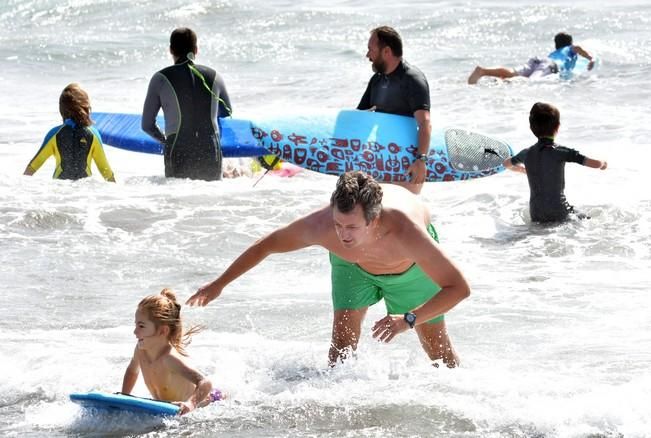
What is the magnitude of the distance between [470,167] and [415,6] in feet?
44.2

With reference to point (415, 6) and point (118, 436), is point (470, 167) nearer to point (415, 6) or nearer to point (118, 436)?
point (118, 436)

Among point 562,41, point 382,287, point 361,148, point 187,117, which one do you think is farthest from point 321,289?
point 562,41

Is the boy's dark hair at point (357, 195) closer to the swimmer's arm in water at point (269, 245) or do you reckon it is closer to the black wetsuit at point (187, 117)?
the swimmer's arm in water at point (269, 245)

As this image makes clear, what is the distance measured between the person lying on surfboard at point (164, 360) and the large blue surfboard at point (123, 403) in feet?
0.27

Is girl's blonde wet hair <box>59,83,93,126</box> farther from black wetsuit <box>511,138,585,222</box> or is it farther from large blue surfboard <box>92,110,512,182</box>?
black wetsuit <box>511,138,585,222</box>

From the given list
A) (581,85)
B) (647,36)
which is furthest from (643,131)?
(647,36)

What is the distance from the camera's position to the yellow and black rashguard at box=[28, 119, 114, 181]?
8.60 metres

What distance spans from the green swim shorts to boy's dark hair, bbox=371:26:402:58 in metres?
3.12

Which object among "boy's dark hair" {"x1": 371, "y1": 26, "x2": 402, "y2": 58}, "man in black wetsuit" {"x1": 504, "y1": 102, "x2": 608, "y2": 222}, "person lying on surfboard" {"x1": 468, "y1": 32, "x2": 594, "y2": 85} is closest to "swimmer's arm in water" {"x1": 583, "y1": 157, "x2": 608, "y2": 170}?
"man in black wetsuit" {"x1": 504, "y1": 102, "x2": 608, "y2": 222}

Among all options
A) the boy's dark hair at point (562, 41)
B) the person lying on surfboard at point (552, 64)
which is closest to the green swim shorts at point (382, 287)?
the person lying on surfboard at point (552, 64)

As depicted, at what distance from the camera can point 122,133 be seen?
10430mm

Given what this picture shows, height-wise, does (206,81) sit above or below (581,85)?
above

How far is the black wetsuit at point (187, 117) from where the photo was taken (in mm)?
8836

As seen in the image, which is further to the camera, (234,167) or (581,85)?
(581,85)
